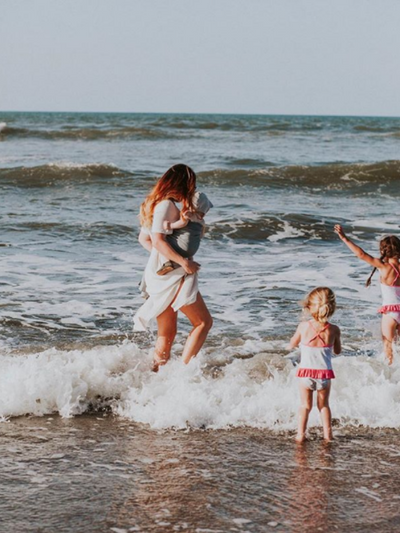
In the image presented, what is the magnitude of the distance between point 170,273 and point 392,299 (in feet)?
6.99

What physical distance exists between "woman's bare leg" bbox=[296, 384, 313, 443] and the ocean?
9 cm

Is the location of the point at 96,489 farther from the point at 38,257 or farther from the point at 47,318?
the point at 38,257

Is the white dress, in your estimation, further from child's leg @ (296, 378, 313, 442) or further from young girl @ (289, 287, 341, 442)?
child's leg @ (296, 378, 313, 442)

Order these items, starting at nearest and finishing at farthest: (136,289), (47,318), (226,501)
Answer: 1. (226,501)
2. (47,318)
3. (136,289)

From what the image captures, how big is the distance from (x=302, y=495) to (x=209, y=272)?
6311 millimetres

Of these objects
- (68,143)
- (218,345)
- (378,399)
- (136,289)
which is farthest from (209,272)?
(68,143)

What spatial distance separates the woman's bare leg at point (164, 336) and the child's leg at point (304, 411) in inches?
52.9

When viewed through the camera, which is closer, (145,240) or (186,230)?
(186,230)

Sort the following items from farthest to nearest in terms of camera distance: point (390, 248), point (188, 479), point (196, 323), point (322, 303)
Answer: point (390, 248) → point (196, 323) → point (322, 303) → point (188, 479)

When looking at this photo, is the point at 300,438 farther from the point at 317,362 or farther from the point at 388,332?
the point at 388,332

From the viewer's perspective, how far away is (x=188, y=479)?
13.8 ft

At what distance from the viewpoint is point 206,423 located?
5180 mm

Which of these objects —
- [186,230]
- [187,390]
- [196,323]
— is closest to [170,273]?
[186,230]

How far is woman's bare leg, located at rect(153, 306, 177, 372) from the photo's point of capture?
19.4ft
